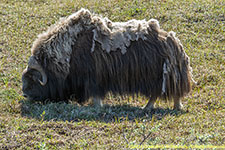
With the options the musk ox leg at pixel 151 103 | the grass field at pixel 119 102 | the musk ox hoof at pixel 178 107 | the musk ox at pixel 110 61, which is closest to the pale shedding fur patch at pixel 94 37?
the musk ox at pixel 110 61

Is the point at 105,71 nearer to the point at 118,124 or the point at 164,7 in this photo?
the point at 118,124

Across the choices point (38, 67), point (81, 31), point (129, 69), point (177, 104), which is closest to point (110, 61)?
point (129, 69)

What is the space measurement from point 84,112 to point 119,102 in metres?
0.73

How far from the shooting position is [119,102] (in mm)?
4957

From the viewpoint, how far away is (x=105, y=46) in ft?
15.3

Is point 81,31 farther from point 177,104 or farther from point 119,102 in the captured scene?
point 177,104

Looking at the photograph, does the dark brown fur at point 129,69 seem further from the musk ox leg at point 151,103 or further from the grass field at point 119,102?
the grass field at point 119,102

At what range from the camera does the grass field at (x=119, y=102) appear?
3.59m

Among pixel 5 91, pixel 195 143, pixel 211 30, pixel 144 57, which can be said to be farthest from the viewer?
pixel 211 30

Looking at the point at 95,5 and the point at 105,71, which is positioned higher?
the point at 95,5

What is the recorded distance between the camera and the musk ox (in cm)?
466

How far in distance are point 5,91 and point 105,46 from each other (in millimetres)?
1339

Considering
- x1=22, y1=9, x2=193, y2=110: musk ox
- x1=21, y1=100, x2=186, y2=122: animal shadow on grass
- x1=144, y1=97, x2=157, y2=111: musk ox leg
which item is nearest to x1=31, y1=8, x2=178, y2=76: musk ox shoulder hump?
x1=22, y1=9, x2=193, y2=110: musk ox

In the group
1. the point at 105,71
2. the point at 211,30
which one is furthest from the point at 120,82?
the point at 211,30
